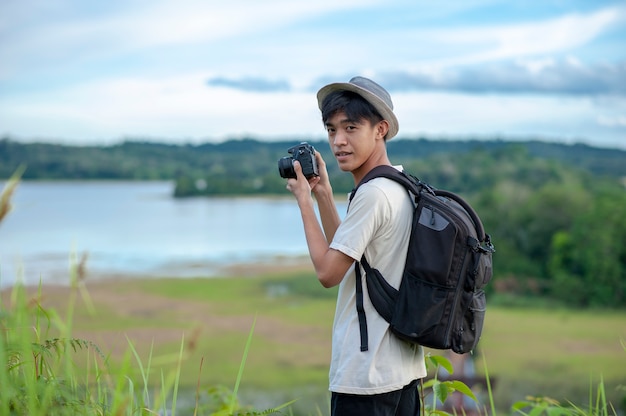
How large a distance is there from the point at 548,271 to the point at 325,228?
40312 mm

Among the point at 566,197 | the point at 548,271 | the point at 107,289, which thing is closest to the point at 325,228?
the point at 107,289

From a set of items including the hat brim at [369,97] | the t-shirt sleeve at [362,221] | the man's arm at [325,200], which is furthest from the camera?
the man's arm at [325,200]

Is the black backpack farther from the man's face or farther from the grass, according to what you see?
the grass

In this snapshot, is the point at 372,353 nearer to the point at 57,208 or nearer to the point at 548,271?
the point at 548,271

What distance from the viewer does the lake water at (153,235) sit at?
4790 centimetres

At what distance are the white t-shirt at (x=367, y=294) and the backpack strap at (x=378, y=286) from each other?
0.05 feet

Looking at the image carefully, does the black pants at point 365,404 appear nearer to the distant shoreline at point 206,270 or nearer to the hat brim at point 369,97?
the hat brim at point 369,97

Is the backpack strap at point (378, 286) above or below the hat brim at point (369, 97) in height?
→ below

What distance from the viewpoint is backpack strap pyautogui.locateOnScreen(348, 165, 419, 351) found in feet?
6.72

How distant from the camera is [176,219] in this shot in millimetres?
87875

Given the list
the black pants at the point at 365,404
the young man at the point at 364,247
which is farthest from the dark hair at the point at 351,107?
the black pants at the point at 365,404

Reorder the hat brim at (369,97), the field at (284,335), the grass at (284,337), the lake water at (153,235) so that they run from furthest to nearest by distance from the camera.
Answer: the lake water at (153,235) < the field at (284,335) < the grass at (284,337) < the hat brim at (369,97)

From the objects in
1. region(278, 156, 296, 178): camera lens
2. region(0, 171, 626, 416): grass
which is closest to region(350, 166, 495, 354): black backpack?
region(278, 156, 296, 178): camera lens

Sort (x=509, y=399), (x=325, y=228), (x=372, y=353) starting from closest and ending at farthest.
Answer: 1. (x=372, y=353)
2. (x=325, y=228)
3. (x=509, y=399)
